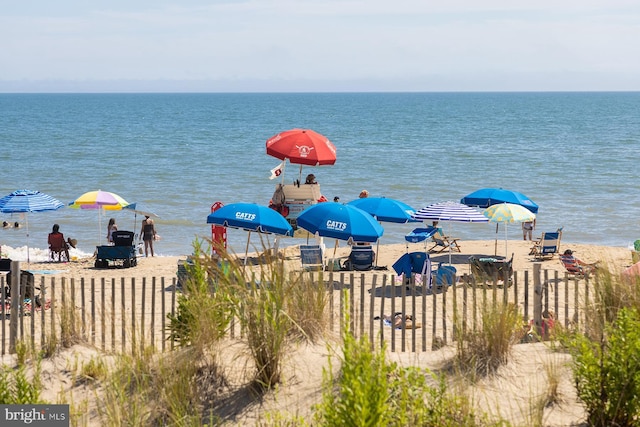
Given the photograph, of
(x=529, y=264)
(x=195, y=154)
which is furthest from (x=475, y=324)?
(x=195, y=154)

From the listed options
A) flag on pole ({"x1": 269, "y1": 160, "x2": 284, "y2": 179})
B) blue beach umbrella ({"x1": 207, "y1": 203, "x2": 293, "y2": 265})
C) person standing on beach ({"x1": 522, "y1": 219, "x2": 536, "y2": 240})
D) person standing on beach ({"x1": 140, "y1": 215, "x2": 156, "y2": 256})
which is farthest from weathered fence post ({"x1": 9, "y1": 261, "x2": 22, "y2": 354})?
person standing on beach ({"x1": 522, "y1": 219, "x2": 536, "y2": 240})

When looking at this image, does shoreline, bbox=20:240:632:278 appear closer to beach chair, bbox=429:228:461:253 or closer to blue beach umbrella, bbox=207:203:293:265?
beach chair, bbox=429:228:461:253

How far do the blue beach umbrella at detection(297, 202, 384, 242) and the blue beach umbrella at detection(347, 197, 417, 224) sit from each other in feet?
5.91

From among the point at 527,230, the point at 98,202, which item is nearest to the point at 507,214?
the point at 527,230

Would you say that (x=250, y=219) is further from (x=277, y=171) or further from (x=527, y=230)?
(x=527, y=230)

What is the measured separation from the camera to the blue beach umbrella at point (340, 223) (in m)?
14.2

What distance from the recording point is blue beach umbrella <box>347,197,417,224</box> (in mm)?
16469

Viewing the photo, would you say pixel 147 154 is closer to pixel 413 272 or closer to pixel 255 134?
pixel 255 134

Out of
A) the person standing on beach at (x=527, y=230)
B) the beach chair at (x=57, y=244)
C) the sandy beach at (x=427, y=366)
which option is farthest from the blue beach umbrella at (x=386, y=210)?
the sandy beach at (x=427, y=366)

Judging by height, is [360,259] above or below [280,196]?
below

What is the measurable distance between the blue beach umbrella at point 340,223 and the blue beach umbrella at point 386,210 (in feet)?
5.91

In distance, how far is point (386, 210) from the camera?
54.5ft

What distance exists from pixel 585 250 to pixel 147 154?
38.3 meters

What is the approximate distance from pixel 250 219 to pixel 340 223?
5.70 feet
